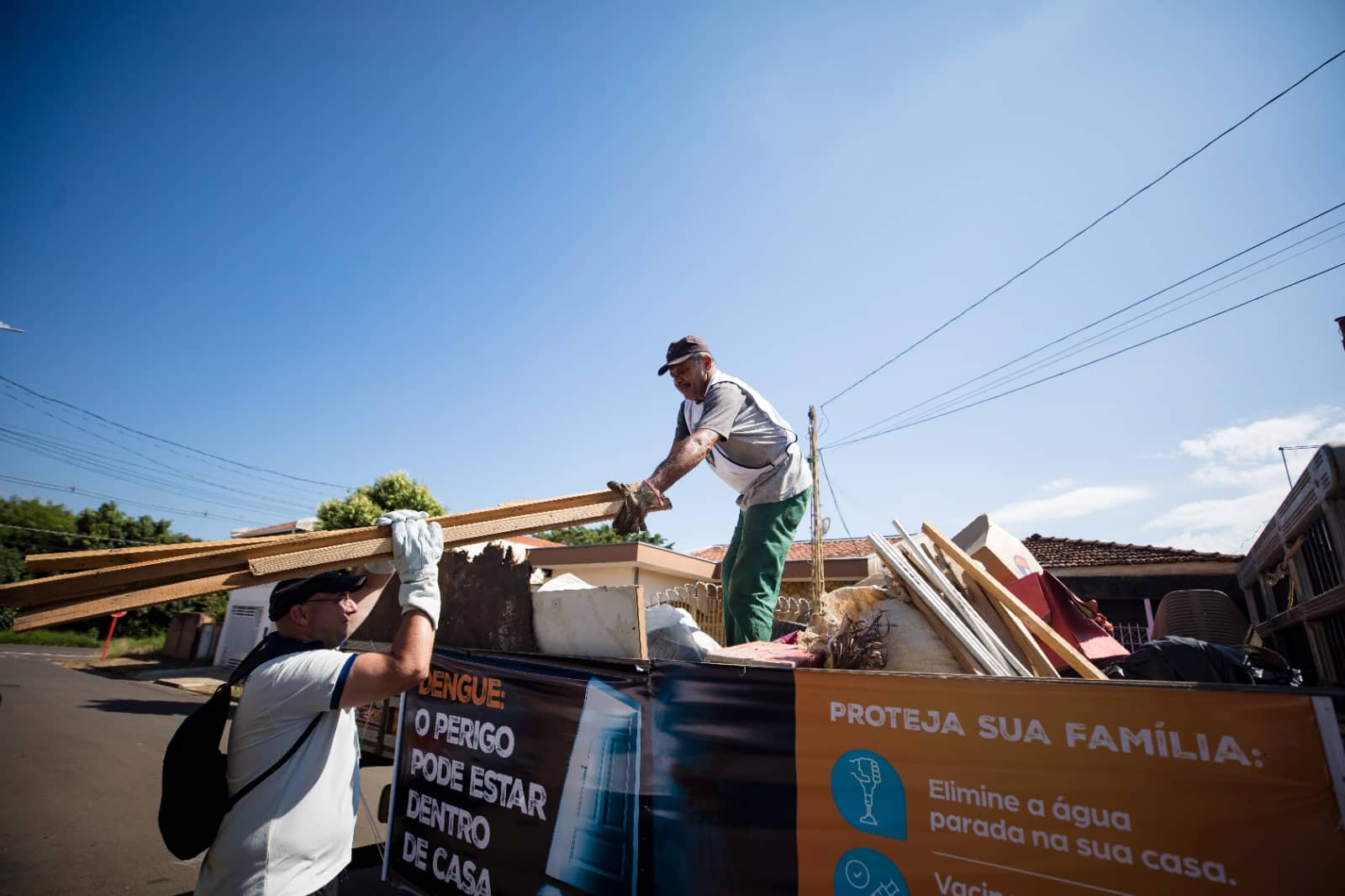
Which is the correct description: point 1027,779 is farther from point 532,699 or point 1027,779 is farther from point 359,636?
point 359,636

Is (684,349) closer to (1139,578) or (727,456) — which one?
(727,456)

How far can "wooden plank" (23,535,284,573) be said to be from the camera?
177 centimetres

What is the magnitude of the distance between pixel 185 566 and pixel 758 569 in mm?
2306

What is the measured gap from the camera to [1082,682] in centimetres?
148

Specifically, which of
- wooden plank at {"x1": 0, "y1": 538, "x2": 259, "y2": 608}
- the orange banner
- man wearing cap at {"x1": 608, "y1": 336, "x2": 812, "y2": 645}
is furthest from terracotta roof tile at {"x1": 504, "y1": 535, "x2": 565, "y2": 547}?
the orange banner

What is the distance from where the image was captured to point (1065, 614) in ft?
9.41

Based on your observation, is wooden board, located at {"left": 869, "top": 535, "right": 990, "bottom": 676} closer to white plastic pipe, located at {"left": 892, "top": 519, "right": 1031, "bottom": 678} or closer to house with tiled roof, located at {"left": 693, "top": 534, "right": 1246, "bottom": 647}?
white plastic pipe, located at {"left": 892, "top": 519, "right": 1031, "bottom": 678}

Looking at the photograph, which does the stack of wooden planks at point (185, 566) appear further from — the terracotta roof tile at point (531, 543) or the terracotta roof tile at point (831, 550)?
the terracotta roof tile at point (831, 550)

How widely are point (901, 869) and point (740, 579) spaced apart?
1.63 meters

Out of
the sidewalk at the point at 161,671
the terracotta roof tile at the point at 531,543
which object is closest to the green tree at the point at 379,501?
the terracotta roof tile at the point at 531,543

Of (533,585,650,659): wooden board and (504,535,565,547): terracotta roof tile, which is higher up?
(504,535,565,547): terracotta roof tile

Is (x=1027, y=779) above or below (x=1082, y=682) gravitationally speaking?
below

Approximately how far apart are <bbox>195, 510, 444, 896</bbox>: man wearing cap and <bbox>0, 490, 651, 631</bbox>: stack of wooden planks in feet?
0.47

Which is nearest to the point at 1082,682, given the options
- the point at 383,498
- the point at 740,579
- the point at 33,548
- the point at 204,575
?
the point at 740,579
